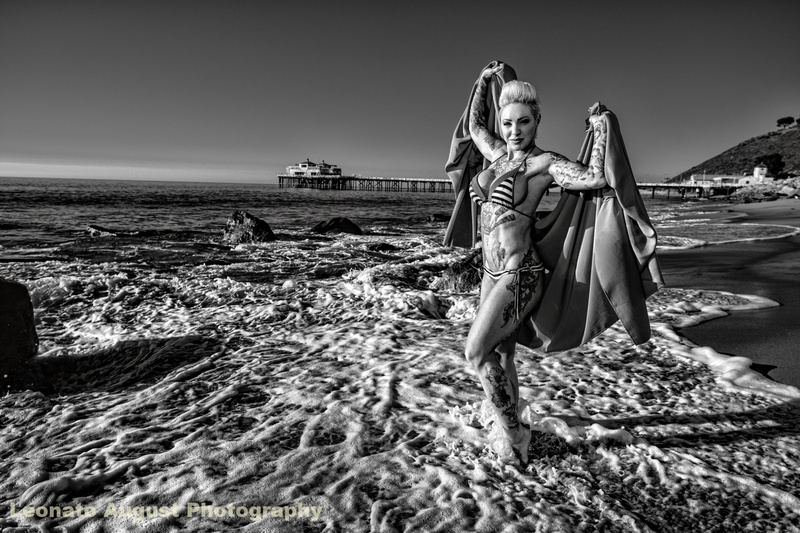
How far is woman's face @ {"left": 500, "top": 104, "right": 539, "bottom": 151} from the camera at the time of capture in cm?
332

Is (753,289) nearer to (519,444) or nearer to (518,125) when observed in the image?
(519,444)

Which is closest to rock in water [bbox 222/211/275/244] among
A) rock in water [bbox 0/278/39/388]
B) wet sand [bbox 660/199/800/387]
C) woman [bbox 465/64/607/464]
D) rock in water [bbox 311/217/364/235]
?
rock in water [bbox 311/217/364/235]

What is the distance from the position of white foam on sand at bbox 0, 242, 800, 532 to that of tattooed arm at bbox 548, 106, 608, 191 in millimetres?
1956

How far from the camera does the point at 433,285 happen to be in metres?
10.5

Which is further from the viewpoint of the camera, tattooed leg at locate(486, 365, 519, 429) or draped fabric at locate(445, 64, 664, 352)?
tattooed leg at locate(486, 365, 519, 429)

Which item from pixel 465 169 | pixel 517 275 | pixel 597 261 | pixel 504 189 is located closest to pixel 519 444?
pixel 517 275

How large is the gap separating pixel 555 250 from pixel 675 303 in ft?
19.1

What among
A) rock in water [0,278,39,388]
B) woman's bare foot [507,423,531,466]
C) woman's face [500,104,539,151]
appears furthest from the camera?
rock in water [0,278,39,388]

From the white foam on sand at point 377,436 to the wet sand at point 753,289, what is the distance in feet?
1.27

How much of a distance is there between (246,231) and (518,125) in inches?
681

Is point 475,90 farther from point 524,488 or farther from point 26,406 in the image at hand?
point 26,406

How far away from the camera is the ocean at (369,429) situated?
10.5ft

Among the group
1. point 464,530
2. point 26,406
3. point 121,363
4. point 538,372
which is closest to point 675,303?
point 538,372

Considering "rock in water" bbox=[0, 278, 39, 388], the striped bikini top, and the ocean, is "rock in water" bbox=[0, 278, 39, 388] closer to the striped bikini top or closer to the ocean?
the ocean
